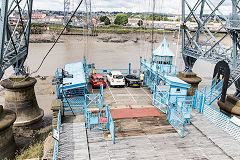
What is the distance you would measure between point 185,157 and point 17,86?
45.6 ft

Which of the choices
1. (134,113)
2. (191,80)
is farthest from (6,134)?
(191,80)

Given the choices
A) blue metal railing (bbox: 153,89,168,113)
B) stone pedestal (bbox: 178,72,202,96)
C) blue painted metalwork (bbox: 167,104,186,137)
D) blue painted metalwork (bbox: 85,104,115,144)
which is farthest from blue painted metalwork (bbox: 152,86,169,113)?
stone pedestal (bbox: 178,72,202,96)

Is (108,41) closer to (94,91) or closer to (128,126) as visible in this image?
(94,91)

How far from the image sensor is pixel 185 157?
9844 millimetres

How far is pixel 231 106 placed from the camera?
14281mm

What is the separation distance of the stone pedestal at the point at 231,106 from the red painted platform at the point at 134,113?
475 centimetres

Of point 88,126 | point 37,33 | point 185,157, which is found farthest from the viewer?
point 37,33

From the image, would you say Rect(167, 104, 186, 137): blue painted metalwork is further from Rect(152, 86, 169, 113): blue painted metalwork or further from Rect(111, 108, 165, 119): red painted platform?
Rect(152, 86, 169, 113): blue painted metalwork

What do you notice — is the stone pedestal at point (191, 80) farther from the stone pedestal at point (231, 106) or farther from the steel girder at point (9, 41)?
the steel girder at point (9, 41)

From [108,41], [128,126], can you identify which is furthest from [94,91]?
[108,41]

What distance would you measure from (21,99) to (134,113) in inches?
392

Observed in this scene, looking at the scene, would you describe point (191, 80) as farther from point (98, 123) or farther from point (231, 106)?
point (98, 123)

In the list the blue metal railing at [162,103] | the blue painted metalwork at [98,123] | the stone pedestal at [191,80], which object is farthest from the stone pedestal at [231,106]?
the blue painted metalwork at [98,123]

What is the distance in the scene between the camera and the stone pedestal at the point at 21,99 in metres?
17.0
